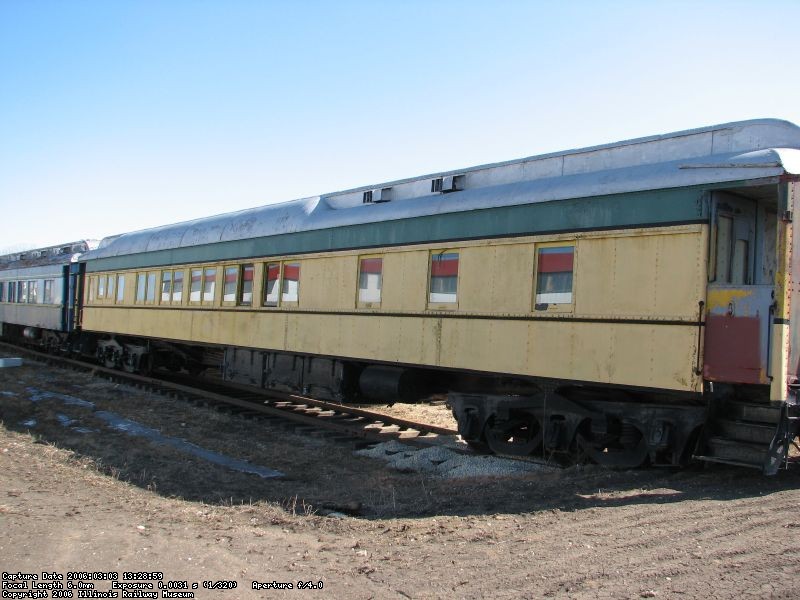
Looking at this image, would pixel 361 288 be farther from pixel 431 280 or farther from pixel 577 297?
pixel 577 297

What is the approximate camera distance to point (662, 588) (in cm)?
397

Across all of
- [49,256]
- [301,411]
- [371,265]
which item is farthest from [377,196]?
[49,256]

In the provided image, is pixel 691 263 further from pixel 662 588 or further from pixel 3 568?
pixel 3 568

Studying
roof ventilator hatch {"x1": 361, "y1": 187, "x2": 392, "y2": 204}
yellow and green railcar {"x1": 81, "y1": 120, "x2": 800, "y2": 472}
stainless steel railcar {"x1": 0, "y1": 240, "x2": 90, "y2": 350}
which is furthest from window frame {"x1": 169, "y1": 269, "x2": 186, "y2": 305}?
stainless steel railcar {"x1": 0, "y1": 240, "x2": 90, "y2": 350}

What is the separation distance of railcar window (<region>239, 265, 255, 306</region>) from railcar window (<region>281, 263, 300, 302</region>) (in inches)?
43.6

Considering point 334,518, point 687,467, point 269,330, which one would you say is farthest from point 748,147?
point 269,330

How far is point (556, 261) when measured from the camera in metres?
7.95

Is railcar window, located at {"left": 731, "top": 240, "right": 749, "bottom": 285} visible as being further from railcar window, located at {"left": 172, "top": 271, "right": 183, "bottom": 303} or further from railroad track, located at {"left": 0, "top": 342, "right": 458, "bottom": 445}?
railcar window, located at {"left": 172, "top": 271, "right": 183, "bottom": 303}

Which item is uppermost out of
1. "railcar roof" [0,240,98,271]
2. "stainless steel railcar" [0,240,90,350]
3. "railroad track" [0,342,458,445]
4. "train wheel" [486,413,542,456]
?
"railcar roof" [0,240,98,271]

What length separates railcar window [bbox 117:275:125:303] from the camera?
18.4 m

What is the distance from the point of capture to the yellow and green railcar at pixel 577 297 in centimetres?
655

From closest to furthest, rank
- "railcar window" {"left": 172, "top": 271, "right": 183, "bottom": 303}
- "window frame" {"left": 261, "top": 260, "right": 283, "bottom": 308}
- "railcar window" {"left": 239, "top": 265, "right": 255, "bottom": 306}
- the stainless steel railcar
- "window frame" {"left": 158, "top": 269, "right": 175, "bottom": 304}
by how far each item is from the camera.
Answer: "window frame" {"left": 261, "top": 260, "right": 283, "bottom": 308} < "railcar window" {"left": 239, "top": 265, "right": 255, "bottom": 306} < "railcar window" {"left": 172, "top": 271, "right": 183, "bottom": 303} < "window frame" {"left": 158, "top": 269, "right": 175, "bottom": 304} < the stainless steel railcar

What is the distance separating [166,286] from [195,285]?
1502 mm

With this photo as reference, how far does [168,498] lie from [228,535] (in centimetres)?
185
